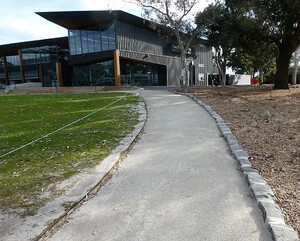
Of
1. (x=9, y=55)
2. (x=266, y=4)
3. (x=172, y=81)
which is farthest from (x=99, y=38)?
(x=9, y=55)

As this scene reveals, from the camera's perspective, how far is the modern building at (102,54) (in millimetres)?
34875

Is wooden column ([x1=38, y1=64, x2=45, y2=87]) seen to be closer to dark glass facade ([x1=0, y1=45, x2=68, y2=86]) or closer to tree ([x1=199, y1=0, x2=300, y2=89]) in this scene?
dark glass facade ([x1=0, y1=45, x2=68, y2=86])

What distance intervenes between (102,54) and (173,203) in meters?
33.1

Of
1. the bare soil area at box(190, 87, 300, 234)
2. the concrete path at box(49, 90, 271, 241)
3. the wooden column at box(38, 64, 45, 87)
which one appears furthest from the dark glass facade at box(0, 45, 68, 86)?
the concrete path at box(49, 90, 271, 241)

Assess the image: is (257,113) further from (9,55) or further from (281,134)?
(9,55)

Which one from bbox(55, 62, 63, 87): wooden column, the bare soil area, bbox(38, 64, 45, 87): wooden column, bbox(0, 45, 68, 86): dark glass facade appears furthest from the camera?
bbox(38, 64, 45, 87): wooden column

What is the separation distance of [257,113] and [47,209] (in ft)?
30.5

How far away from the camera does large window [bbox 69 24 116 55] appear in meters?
35.1

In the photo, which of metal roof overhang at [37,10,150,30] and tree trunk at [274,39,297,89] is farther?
metal roof overhang at [37,10,150,30]

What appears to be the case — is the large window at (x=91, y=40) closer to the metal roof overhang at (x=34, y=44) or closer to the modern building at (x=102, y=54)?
the modern building at (x=102, y=54)

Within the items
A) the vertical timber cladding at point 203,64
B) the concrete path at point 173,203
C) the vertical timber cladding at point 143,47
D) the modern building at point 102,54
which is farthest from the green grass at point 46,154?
the vertical timber cladding at point 203,64

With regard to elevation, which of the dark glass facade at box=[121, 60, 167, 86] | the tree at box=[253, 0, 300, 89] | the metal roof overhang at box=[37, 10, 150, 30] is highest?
the metal roof overhang at box=[37, 10, 150, 30]

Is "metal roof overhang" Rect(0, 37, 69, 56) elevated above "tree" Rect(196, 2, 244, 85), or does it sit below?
above

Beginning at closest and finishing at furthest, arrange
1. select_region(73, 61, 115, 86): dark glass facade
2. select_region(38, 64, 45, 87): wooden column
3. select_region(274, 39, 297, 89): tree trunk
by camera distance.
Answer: select_region(274, 39, 297, 89): tree trunk
select_region(73, 61, 115, 86): dark glass facade
select_region(38, 64, 45, 87): wooden column
